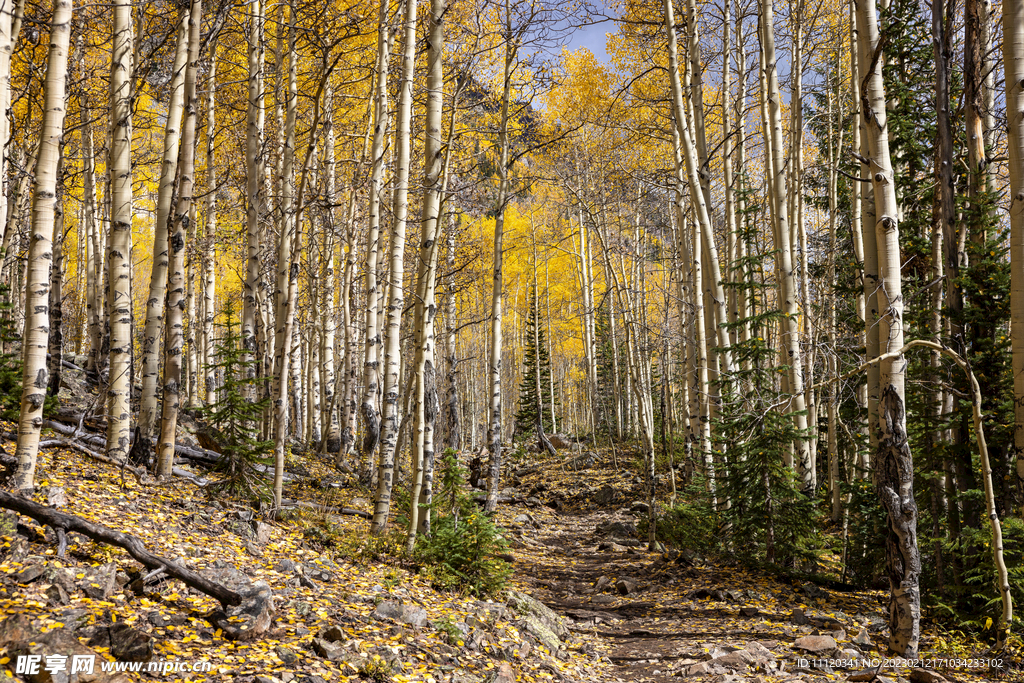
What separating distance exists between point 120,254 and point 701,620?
701 centimetres

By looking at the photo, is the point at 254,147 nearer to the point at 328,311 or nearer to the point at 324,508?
the point at 328,311

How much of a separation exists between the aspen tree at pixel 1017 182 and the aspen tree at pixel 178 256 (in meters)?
7.32

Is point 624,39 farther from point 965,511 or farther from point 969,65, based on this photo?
point 965,511

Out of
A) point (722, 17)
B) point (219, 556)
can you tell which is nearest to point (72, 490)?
point (219, 556)

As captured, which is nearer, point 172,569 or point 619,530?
point 172,569

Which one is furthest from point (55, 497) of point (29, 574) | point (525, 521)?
point (525, 521)

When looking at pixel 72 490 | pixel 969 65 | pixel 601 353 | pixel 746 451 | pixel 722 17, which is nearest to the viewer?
pixel 72 490

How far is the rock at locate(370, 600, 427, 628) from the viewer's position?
4.59m

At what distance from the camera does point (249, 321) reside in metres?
9.52

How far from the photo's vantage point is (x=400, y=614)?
4.66 meters

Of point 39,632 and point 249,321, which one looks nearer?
point 39,632

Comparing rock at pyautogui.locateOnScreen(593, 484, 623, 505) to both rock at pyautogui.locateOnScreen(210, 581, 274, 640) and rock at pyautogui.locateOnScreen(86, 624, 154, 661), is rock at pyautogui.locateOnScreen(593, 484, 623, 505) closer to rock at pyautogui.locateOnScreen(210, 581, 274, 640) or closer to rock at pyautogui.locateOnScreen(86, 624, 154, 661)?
rock at pyautogui.locateOnScreen(210, 581, 274, 640)

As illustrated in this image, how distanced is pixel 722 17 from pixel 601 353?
1693 cm

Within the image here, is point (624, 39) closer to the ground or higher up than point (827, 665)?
higher up
